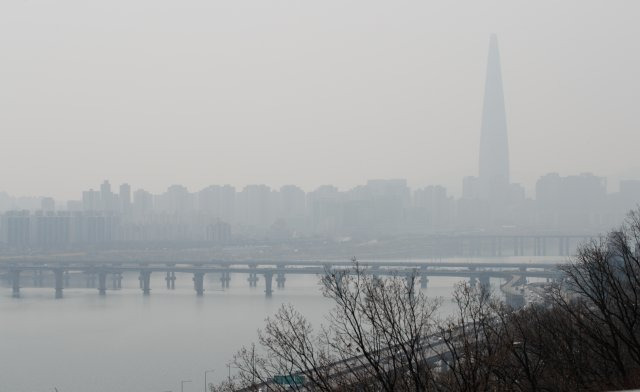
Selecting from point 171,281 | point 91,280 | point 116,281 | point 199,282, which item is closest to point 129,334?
point 199,282

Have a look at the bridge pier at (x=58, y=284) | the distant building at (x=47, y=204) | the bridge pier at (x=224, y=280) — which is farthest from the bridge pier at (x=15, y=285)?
the distant building at (x=47, y=204)

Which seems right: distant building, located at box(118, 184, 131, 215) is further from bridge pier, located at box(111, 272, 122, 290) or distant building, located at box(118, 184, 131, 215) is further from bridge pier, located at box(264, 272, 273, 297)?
bridge pier, located at box(264, 272, 273, 297)

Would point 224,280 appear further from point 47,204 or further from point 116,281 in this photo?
point 47,204

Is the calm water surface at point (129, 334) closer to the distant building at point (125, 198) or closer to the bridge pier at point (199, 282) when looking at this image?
the bridge pier at point (199, 282)

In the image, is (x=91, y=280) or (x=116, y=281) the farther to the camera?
(x=91, y=280)

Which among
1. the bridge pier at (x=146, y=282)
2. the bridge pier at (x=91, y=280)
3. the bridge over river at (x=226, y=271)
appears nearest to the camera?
the bridge over river at (x=226, y=271)

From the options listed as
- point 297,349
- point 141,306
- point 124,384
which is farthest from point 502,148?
point 297,349

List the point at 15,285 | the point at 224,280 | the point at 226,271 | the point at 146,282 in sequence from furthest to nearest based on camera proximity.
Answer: the point at 224,280, the point at 226,271, the point at 15,285, the point at 146,282

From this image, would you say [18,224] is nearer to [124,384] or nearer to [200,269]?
[200,269]

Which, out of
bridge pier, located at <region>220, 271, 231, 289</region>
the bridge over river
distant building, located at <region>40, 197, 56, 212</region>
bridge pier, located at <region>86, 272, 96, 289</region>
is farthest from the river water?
distant building, located at <region>40, 197, 56, 212</region>
